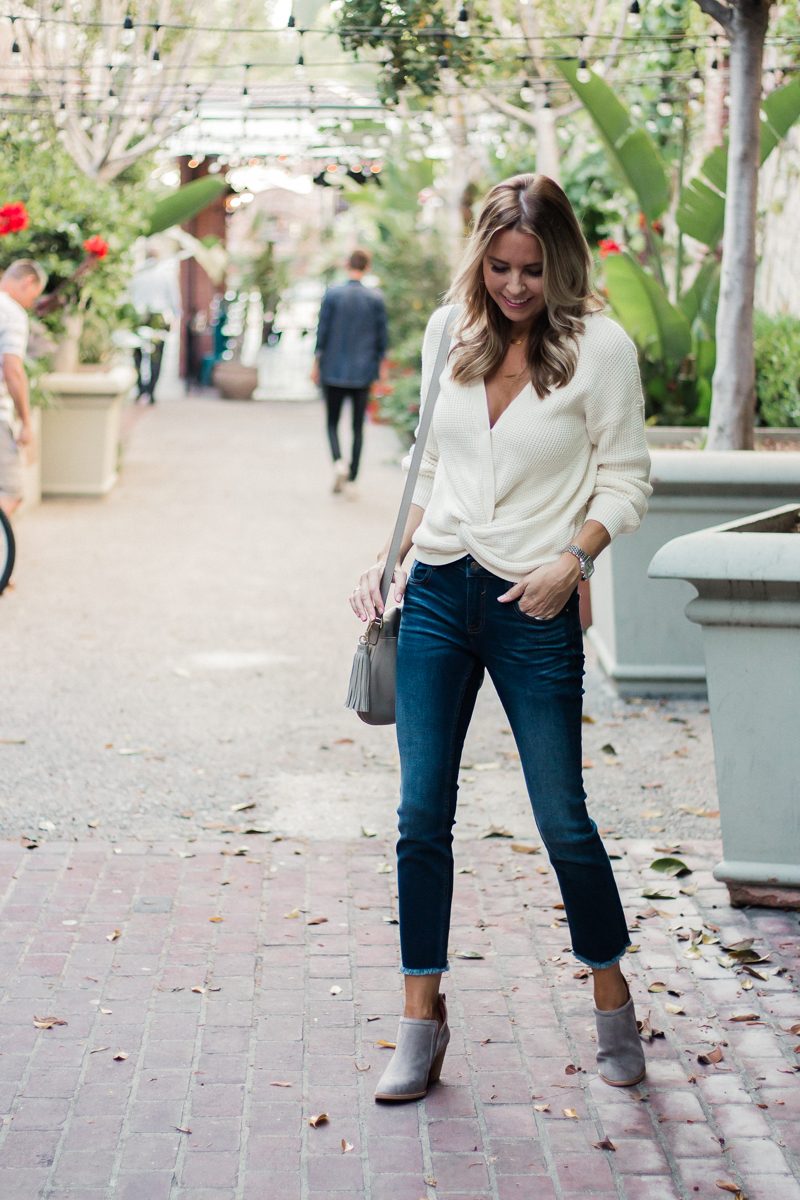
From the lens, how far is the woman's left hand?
322cm

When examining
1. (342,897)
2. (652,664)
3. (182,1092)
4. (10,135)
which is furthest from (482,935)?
(10,135)

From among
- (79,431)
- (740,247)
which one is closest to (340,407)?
(79,431)

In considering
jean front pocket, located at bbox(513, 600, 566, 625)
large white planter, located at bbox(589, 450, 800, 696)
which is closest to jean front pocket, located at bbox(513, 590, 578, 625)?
jean front pocket, located at bbox(513, 600, 566, 625)

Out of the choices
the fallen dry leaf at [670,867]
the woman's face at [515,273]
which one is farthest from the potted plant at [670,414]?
the woman's face at [515,273]

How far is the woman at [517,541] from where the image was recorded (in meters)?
3.26

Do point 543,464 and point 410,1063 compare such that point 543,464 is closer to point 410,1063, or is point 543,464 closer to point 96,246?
point 410,1063

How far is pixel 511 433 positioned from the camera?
10.7 feet

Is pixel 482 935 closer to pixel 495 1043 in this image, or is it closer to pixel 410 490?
pixel 495 1043

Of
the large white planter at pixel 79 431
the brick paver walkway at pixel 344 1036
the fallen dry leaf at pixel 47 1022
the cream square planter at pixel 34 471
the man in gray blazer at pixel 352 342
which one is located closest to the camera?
the brick paver walkway at pixel 344 1036

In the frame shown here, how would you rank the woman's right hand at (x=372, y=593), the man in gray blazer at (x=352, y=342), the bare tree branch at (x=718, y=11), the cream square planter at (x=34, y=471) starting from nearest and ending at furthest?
the woman's right hand at (x=372, y=593)
the bare tree branch at (x=718, y=11)
the cream square planter at (x=34, y=471)
the man in gray blazer at (x=352, y=342)

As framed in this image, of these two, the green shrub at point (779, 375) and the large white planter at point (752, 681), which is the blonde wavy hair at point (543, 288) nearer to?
the large white planter at point (752, 681)

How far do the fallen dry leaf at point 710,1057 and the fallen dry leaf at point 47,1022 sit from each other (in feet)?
5.05

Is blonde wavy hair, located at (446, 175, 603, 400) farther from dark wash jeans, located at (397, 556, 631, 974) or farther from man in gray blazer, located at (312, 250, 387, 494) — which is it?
man in gray blazer, located at (312, 250, 387, 494)

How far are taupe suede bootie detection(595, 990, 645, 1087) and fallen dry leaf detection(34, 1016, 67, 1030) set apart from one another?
1.32 metres
